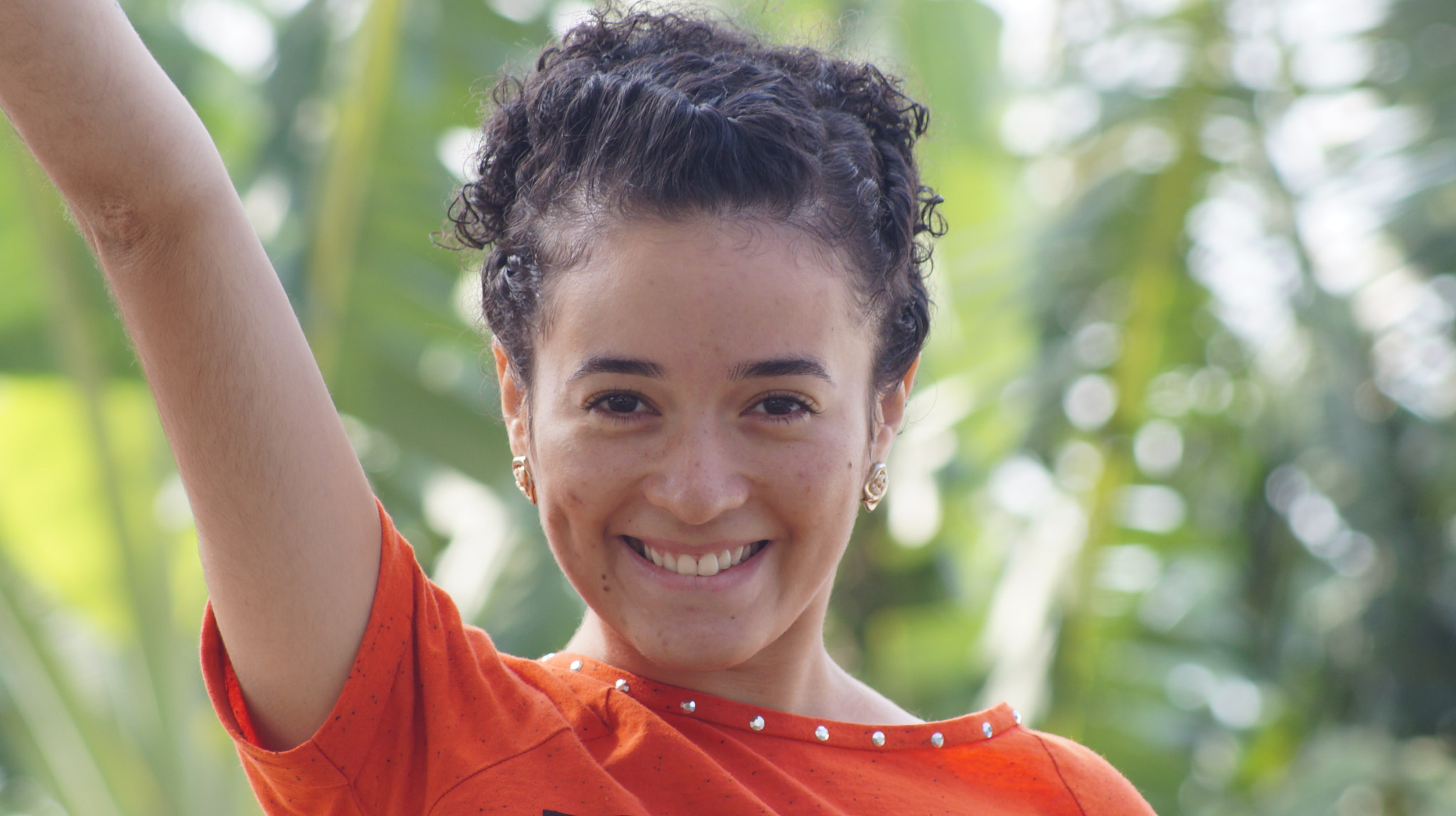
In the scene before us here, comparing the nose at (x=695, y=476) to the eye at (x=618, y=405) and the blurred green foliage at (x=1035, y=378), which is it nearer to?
the eye at (x=618, y=405)

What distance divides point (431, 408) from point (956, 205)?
70.9 inches

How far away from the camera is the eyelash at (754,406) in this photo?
128 centimetres

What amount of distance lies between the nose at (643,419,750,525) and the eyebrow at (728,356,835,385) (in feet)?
0.18

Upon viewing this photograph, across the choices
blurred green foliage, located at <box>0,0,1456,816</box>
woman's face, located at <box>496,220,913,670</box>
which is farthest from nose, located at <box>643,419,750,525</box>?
blurred green foliage, located at <box>0,0,1456,816</box>

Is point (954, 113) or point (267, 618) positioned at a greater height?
point (954, 113)

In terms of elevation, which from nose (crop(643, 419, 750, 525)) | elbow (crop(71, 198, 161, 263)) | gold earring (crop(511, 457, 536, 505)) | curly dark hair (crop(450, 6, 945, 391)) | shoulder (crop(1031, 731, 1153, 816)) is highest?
curly dark hair (crop(450, 6, 945, 391))

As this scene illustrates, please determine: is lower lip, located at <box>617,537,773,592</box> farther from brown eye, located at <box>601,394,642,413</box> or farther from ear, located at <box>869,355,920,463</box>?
ear, located at <box>869,355,920,463</box>

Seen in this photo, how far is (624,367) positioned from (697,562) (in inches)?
8.2

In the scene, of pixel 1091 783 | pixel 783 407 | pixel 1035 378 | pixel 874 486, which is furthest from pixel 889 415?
pixel 1035 378

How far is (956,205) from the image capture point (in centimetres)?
434

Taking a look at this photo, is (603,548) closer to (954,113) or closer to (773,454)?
(773,454)

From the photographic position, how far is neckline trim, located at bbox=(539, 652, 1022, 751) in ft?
4.60

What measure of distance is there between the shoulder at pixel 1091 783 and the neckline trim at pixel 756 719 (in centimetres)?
12

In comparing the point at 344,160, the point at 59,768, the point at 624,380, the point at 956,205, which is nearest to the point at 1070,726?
the point at 956,205
